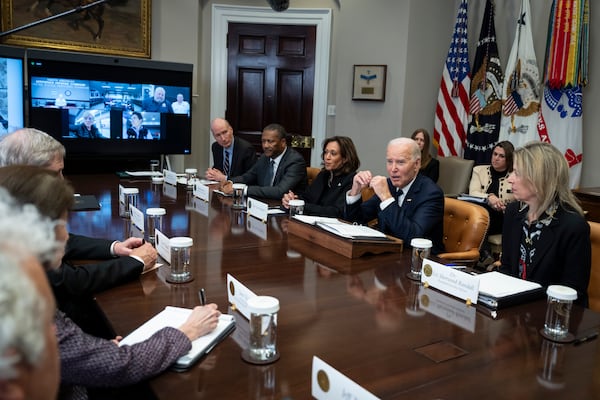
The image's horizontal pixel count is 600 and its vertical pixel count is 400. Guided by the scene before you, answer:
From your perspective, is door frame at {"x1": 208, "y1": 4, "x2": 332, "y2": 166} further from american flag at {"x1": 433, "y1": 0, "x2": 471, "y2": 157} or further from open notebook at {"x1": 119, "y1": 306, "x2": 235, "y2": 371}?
open notebook at {"x1": 119, "y1": 306, "x2": 235, "y2": 371}

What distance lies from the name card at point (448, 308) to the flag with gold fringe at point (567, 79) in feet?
13.1

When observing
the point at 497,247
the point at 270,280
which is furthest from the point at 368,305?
the point at 497,247

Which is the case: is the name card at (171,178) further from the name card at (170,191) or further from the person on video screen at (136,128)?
the person on video screen at (136,128)

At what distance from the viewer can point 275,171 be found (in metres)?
4.23

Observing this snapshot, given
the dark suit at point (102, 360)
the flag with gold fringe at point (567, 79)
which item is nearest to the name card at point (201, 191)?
the dark suit at point (102, 360)

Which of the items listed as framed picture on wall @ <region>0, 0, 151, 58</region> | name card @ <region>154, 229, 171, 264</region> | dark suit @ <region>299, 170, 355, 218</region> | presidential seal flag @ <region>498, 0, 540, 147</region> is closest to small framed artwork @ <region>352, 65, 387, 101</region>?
presidential seal flag @ <region>498, 0, 540, 147</region>

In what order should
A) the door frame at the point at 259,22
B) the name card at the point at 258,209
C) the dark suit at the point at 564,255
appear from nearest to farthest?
1. the dark suit at the point at 564,255
2. the name card at the point at 258,209
3. the door frame at the point at 259,22

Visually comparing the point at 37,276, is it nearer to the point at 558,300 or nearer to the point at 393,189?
the point at 558,300

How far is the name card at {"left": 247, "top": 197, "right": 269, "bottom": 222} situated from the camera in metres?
2.81

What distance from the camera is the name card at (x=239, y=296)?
1454 mm

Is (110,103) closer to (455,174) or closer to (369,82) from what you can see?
(369,82)

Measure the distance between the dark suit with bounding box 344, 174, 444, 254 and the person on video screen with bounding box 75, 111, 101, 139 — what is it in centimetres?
354

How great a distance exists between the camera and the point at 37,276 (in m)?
0.58

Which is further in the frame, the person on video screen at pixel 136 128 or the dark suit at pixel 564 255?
the person on video screen at pixel 136 128
